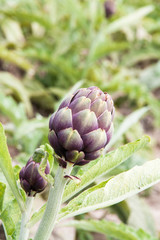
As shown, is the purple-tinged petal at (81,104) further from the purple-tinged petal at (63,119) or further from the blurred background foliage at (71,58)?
the blurred background foliage at (71,58)

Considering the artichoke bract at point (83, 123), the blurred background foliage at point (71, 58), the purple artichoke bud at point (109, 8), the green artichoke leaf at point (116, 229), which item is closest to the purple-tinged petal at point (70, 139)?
the artichoke bract at point (83, 123)

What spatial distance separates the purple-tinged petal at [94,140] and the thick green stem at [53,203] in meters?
0.05

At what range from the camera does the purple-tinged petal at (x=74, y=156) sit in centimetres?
57

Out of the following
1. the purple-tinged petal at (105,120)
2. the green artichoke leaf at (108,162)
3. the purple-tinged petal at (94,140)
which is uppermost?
the purple-tinged petal at (105,120)

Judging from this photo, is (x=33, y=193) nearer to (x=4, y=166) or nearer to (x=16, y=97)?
(x=4, y=166)

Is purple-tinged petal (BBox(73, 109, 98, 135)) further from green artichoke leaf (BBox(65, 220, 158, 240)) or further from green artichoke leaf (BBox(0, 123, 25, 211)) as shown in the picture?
green artichoke leaf (BBox(65, 220, 158, 240))

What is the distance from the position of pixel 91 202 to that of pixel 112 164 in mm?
67

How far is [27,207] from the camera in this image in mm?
675

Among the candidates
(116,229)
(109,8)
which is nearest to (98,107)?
(116,229)

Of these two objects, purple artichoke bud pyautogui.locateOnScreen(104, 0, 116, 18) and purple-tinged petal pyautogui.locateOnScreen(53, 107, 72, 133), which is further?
purple artichoke bud pyautogui.locateOnScreen(104, 0, 116, 18)

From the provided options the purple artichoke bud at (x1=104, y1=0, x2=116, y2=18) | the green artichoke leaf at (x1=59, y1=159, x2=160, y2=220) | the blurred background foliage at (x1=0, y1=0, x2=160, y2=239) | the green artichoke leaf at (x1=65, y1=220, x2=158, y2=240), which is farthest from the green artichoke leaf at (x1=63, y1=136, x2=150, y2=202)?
the purple artichoke bud at (x1=104, y1=0, x2=116, y2=18)

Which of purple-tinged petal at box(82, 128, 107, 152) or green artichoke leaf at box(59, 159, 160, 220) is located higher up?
purple-tinged petal at box(82, 128, 107, 152)

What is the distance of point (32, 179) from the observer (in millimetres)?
645

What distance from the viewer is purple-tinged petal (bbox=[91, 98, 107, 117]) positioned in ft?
1.82
